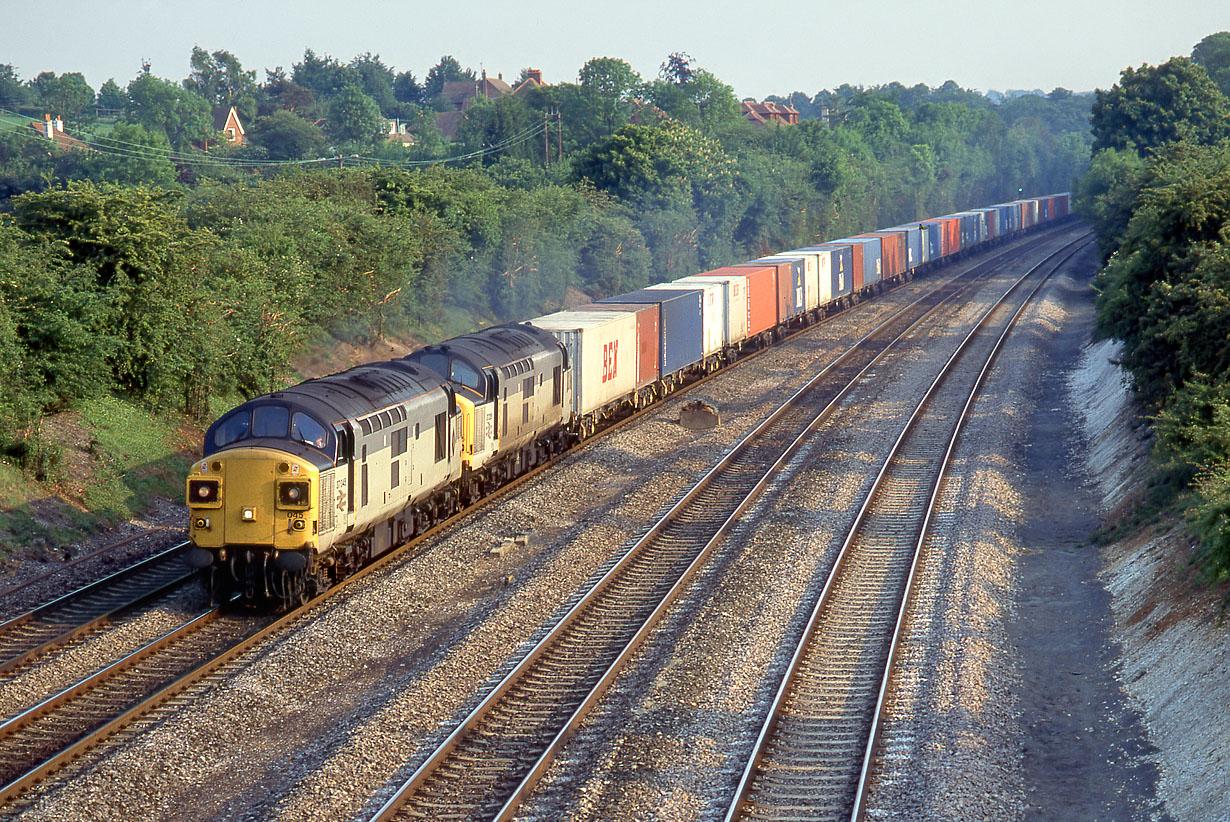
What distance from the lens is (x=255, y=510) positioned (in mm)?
18031

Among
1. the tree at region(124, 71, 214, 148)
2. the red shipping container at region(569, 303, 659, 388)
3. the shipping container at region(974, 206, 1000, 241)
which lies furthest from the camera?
the tree at region(124, 71, 214, 148)

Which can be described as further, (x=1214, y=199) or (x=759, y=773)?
(x=1214, y=199)

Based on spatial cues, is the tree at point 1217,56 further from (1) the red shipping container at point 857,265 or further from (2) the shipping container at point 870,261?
(1) the red shipping container at point 857,265

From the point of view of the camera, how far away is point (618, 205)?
67938mm

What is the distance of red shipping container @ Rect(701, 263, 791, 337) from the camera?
46.8 meters

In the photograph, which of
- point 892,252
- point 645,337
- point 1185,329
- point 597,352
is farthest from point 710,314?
point 892,252

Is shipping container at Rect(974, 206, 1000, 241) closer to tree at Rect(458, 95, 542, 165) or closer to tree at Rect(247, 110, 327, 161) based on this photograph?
tree at Rect(458, 95, 542, 165)

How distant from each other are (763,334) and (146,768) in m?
39.8

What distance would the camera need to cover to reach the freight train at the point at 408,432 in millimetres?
18062

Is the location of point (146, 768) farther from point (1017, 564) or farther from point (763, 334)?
point (763, 334)

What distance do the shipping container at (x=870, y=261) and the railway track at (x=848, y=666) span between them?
33.6 metres

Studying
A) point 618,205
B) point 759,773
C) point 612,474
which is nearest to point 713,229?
point 618,205

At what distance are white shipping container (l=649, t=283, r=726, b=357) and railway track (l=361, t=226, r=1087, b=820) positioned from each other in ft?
32.8

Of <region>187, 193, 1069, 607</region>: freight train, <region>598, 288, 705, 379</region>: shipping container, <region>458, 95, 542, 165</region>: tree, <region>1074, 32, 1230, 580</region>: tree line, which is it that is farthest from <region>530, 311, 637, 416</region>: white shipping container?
<region>458, 95, 542, 165</region>: tree
